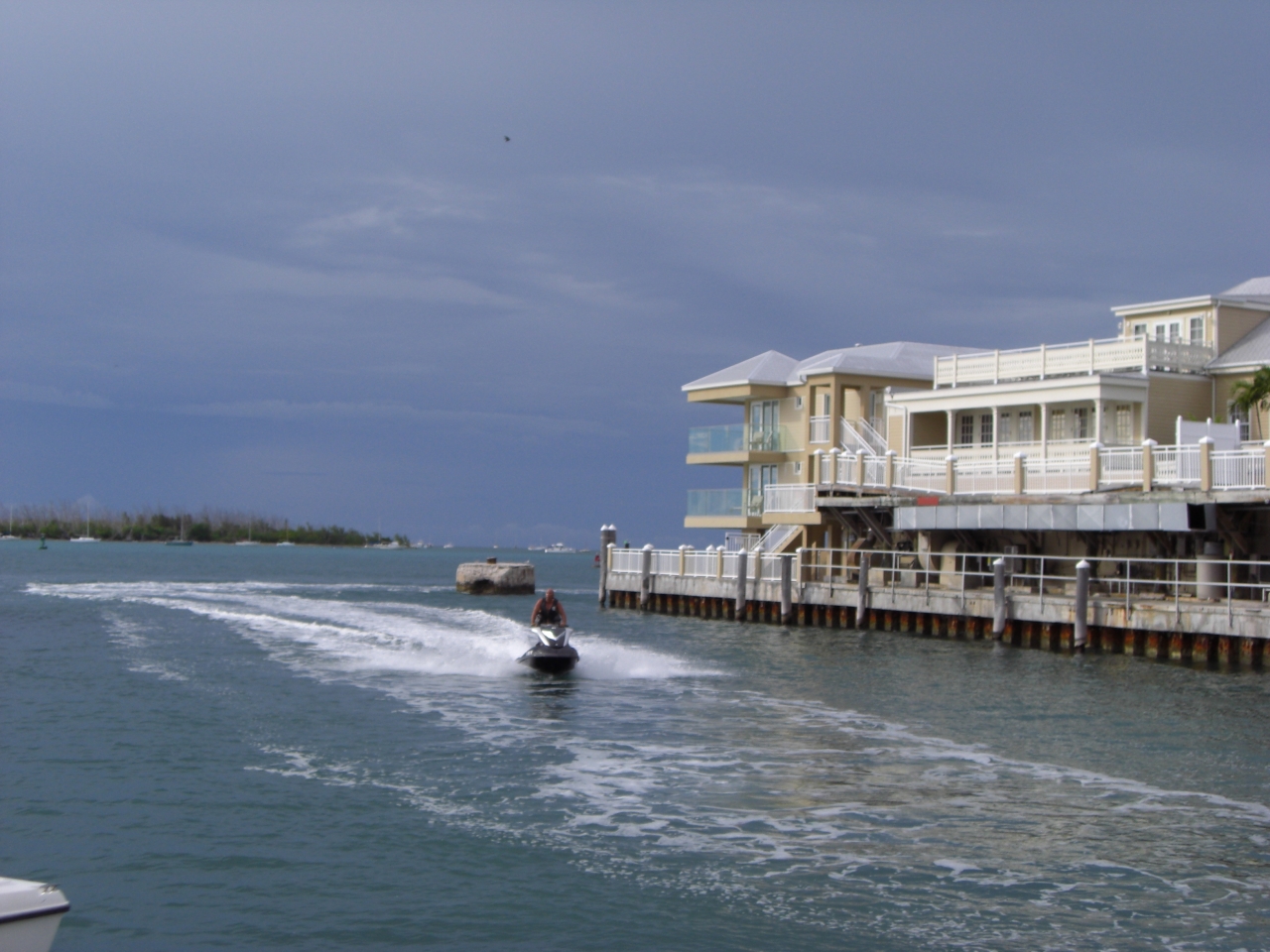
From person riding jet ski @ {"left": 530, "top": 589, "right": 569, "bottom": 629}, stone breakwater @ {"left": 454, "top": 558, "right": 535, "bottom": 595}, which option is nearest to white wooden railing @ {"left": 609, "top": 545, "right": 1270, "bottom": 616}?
person riding jet ski @ {"left": 530, "top": 589, "right": 569, "bottom": 629}

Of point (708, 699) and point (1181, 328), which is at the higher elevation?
point (1181, 328)

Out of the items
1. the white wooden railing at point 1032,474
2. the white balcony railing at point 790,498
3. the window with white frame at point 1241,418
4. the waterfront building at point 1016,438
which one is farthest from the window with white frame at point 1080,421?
the white balcony railing at point 790,498

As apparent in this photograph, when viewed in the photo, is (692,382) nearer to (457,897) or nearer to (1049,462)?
(1049,462)

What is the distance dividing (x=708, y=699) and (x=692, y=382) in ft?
118

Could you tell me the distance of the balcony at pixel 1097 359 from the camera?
45.9 m

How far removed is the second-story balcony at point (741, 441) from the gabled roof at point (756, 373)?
78.8 inches

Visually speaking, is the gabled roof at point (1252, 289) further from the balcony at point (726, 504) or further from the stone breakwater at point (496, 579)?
the stone breakwater at point (496, 579)

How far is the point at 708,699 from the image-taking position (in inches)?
1108

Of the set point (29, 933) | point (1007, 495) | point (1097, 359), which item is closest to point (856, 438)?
point (1097, 359)

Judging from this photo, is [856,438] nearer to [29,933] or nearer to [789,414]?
[789,414]

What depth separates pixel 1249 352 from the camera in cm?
4603

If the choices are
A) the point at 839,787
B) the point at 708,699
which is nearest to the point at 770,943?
the point at 839,787

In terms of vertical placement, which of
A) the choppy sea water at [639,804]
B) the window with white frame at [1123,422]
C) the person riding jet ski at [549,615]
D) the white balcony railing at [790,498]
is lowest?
the choppy sea water at [639,804]

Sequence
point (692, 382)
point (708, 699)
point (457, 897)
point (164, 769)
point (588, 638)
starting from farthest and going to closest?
point (692, 382), point (588, 638), point (708, 699), point (164, 769), point (457, 897)
